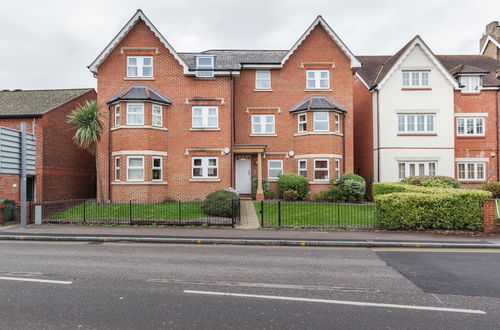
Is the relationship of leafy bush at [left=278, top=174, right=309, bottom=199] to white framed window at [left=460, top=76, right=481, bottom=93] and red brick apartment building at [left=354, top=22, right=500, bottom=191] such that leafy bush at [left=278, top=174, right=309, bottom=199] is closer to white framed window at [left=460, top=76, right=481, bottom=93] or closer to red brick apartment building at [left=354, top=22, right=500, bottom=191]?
red brick apartment building at [left=354, top=22, right=500, bottom=191]

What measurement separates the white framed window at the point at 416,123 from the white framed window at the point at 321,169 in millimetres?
5903

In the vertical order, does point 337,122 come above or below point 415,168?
above

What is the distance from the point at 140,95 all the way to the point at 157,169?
4483 mm

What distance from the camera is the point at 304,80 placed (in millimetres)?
22578

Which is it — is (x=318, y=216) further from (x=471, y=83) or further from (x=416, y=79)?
(x=471, y=83)

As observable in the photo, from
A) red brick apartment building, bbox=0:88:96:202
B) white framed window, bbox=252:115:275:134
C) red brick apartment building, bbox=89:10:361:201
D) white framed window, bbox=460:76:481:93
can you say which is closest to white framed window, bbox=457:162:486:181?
white framed window, bbox=460:76:481:93

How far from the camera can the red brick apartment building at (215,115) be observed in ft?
63.8

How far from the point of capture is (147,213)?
15594 millimetres

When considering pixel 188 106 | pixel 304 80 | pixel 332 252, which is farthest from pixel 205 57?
pixel 332 252

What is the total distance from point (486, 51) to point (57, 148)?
36928mm

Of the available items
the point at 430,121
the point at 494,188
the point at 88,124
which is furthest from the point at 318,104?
the point at 88,124

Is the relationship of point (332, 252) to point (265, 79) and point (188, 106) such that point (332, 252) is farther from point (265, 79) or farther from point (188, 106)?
point (265, 79)

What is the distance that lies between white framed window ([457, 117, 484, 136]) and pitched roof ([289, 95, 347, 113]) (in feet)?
29.0

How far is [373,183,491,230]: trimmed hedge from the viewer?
1162 cm
